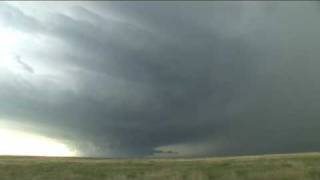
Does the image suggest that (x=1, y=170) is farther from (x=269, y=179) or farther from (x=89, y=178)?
(x=269, y=179)

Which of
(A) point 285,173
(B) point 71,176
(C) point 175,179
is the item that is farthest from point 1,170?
(A) point 285,173

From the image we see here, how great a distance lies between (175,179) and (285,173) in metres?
6.70

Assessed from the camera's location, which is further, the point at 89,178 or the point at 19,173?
the point at 19,173

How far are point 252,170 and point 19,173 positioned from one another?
1645cm

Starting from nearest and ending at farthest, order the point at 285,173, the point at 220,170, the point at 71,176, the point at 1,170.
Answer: the point at 285,173
the point at 71,176
the point at 220,170
the point at 1,170

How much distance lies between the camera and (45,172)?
35.6m

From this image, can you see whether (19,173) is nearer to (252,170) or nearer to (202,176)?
(202,176)

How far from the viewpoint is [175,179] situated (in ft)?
95.3

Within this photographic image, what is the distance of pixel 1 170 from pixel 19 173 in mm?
3450

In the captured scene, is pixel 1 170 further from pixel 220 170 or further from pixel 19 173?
pixel 220 170

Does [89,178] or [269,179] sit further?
[89,178]

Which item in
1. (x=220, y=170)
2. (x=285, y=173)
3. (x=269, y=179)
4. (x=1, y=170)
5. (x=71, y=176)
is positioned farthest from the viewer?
(x=1, y=170)

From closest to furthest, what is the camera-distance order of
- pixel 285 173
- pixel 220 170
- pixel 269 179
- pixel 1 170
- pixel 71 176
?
pixel 269 179
pixel 285 173
pixel 71 176
pixel 220 170
pixel 1 170

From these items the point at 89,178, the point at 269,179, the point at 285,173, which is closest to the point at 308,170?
the point at 285,173
